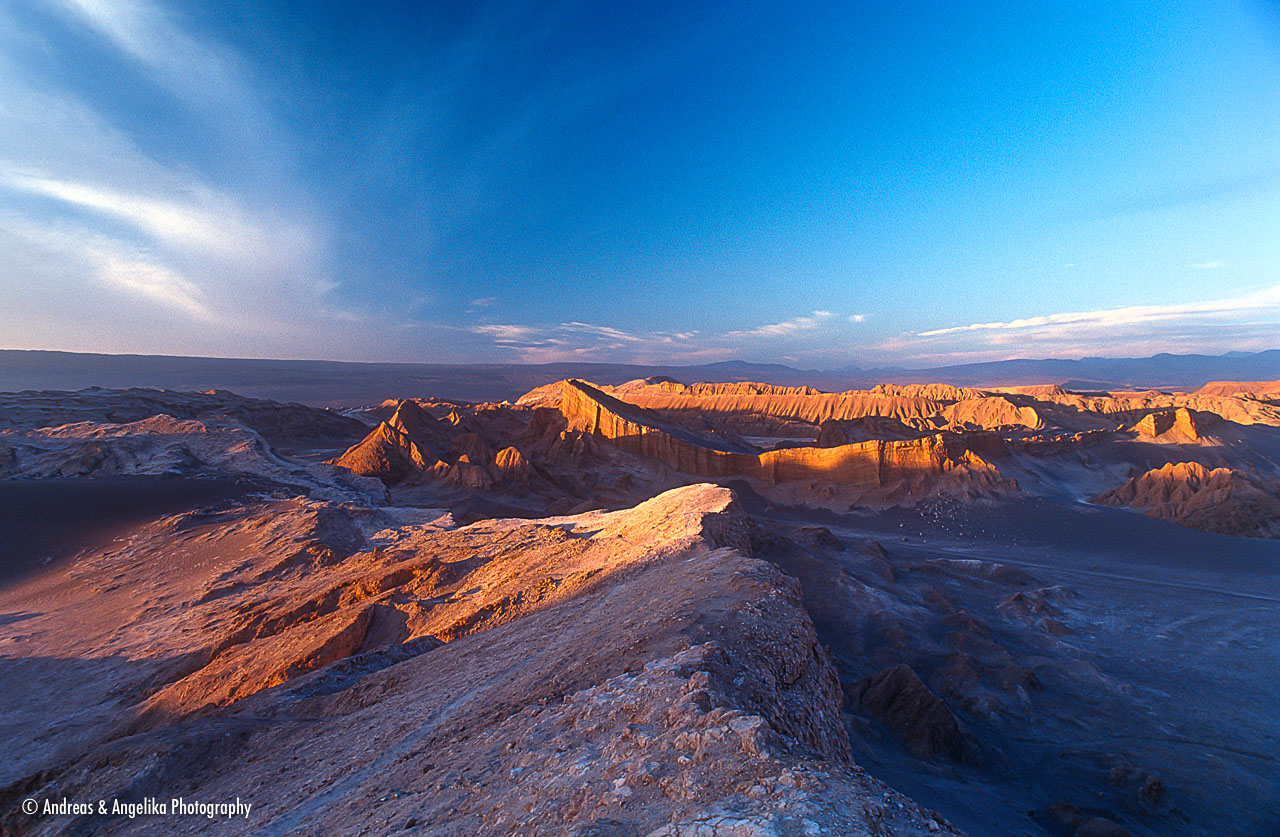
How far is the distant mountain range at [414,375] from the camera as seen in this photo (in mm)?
93312

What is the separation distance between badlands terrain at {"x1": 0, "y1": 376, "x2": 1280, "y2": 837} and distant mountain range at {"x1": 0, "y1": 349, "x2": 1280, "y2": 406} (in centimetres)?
8048

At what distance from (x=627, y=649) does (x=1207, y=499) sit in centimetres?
2881

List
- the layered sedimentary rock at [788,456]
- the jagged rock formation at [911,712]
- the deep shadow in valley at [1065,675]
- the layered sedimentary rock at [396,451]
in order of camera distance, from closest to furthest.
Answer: the deep shadow in valley at [1065,675] → the jagged rock formation at [911,712] → the layered sedimentary rock at [788,456] → the layered sedimentary rock at [396,451]

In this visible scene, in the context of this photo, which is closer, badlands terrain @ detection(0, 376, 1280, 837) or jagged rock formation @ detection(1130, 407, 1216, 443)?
badlands terrain @ detection(0, 376, 1280, 837)

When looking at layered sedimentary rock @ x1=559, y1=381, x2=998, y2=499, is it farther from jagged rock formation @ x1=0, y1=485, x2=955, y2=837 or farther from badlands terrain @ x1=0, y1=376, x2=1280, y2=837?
jagged rock formation @ x1=0, y1=485, x2=955, y2=837

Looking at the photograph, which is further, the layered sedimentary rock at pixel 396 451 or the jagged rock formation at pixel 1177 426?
the jagged rock formation at pixel 1177 426

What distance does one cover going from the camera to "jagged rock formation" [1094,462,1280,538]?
66.3 feet

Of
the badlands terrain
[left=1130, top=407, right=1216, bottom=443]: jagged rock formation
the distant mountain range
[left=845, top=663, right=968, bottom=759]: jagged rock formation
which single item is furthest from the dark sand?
the distant mountain range

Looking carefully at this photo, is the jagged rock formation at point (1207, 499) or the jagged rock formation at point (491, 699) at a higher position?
the jagged rock formation at point (491, 699)

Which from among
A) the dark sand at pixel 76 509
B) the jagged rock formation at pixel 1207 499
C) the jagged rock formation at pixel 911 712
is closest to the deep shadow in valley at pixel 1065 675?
the jagged rock formation at pixel 911 712

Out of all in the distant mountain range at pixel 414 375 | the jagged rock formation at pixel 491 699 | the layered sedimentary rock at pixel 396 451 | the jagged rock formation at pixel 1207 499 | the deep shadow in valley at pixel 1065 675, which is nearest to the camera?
the jagged rock formation at pixel 491 699

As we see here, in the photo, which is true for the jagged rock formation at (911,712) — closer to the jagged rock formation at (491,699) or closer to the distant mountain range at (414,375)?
the jagged rock formation at (491,699)

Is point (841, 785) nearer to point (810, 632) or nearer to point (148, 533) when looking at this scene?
point (810, 632)

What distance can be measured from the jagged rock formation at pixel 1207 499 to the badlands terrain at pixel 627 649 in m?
0.12
